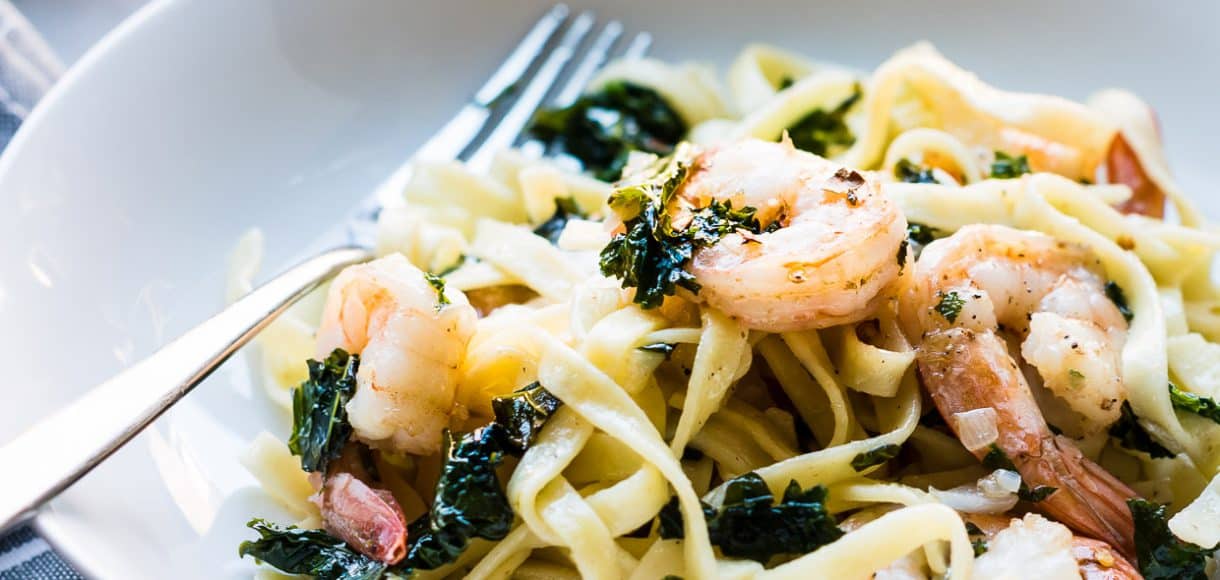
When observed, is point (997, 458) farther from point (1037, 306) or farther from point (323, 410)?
point (323, 410)

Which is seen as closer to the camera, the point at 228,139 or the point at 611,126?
the point at 228,139

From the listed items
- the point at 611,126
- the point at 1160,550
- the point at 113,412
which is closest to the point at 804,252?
the point at 1160,550

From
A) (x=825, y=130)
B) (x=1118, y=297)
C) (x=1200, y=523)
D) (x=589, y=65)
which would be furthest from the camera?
(x=589, y=65)

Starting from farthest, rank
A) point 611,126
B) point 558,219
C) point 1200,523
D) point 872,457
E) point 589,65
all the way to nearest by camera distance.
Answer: point 589,65 → point 611,126 → point 558,219 → point 872,457 → point 1200,523

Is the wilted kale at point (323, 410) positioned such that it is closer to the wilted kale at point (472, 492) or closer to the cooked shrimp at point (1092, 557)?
Answer: the wilted kale at point (472, 492)

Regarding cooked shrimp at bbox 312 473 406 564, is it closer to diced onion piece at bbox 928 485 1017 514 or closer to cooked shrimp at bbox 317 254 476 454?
cooked shrimp at bbox 317 254 476 454

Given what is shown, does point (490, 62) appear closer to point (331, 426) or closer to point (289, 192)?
point (289, 192)
